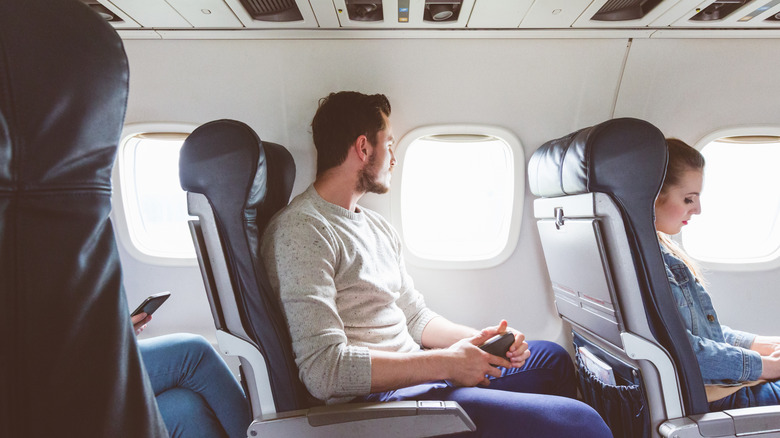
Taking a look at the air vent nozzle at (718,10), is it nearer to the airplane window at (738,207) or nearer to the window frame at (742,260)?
the window frame at (742,260)

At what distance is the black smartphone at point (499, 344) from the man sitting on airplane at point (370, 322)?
3 cm

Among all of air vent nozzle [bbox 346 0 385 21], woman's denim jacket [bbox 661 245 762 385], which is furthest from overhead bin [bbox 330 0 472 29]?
woman's denim jacket [bbox 661 245 762 385]

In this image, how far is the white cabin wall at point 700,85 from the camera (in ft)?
7.73

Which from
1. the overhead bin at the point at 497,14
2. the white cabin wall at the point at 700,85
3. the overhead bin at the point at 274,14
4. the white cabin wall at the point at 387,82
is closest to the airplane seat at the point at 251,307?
the overhead bin at the point at 274,14

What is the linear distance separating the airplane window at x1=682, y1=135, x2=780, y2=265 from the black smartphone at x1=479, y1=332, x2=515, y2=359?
1669 millimetres

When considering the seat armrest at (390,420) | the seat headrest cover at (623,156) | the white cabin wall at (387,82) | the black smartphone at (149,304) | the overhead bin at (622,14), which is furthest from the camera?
the white cabin wall at (387,82)

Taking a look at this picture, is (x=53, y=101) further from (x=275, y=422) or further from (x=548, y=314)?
(x=548, y=314)

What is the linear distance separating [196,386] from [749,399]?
6.82ft

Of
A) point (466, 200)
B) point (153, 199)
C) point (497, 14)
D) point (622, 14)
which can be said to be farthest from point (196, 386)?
point (622, 14)

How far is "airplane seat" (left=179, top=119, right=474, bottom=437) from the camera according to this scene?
4.39 feet

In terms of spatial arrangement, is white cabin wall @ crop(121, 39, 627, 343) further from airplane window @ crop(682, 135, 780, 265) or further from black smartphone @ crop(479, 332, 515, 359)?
airplane window @ crop(682, 135, 780, 265)

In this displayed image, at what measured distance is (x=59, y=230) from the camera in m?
0.55

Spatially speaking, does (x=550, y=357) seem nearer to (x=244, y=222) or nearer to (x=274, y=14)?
(x=244, y=222)

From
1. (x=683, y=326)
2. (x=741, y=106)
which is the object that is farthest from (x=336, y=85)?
(x=741, y=106)
